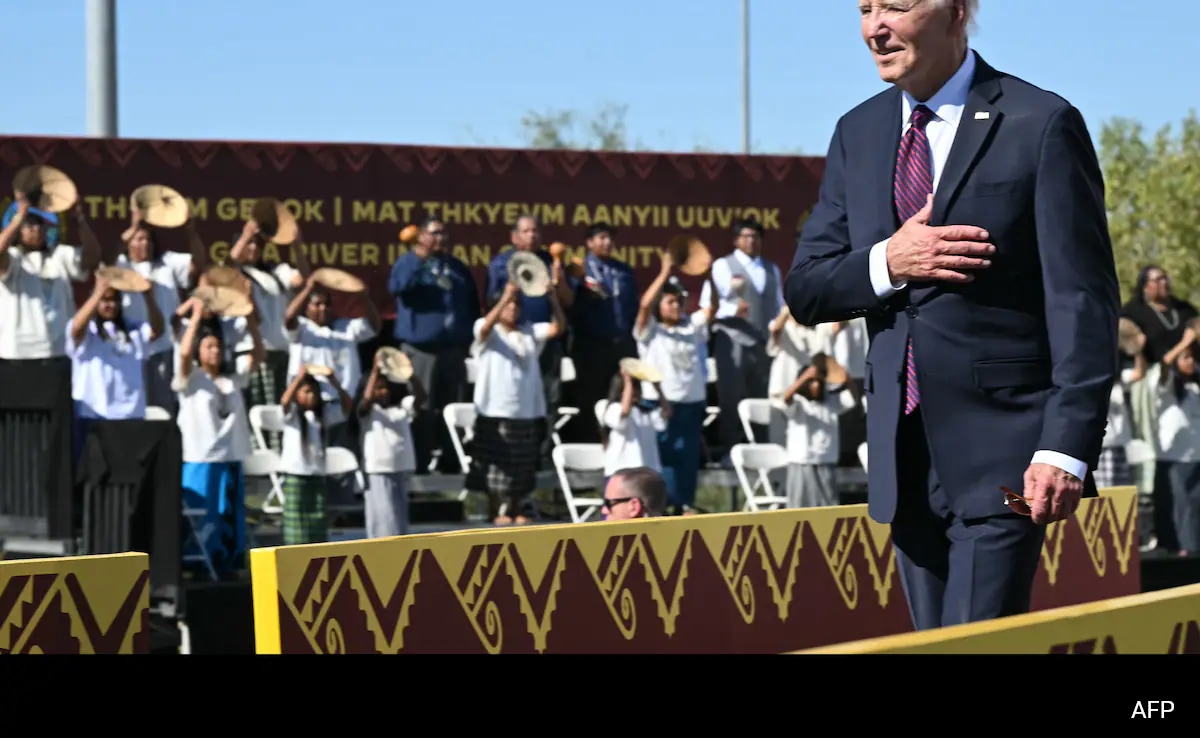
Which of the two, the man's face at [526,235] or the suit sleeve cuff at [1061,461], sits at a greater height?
the man's face at [526,235]

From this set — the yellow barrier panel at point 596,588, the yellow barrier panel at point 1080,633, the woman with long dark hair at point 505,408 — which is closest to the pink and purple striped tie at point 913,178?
the yellow barrier panel at point 1080,633

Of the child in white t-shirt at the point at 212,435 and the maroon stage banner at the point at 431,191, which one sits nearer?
the child in white t-shirt at the point at 212,435

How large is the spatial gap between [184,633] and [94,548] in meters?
0.92

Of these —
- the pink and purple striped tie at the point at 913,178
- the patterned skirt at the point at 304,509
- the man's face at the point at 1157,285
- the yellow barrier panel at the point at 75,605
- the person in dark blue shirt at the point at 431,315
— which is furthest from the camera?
the man's face at the point at 1157,285

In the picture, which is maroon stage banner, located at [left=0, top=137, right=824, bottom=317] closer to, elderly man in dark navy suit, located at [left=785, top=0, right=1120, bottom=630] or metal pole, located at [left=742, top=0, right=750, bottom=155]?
elderly man in dark navy suit, located at [left=785, top=0, right=1120, bottom=630]

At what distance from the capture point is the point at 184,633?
11188 millimetres

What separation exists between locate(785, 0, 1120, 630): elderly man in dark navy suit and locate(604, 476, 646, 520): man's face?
504 cm

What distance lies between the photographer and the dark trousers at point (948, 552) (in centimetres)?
404

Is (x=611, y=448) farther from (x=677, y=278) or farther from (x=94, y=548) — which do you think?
(x=94, y=548)

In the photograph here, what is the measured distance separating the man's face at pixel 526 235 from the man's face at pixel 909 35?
1112 cm

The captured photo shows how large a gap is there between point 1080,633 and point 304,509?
34.2 feet

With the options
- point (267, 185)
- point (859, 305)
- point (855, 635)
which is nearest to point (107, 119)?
point (267, 185)

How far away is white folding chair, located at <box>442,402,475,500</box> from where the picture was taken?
15.2 m

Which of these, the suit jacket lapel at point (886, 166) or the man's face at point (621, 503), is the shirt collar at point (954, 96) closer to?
the suit jacket lapel at point (886, 166)
